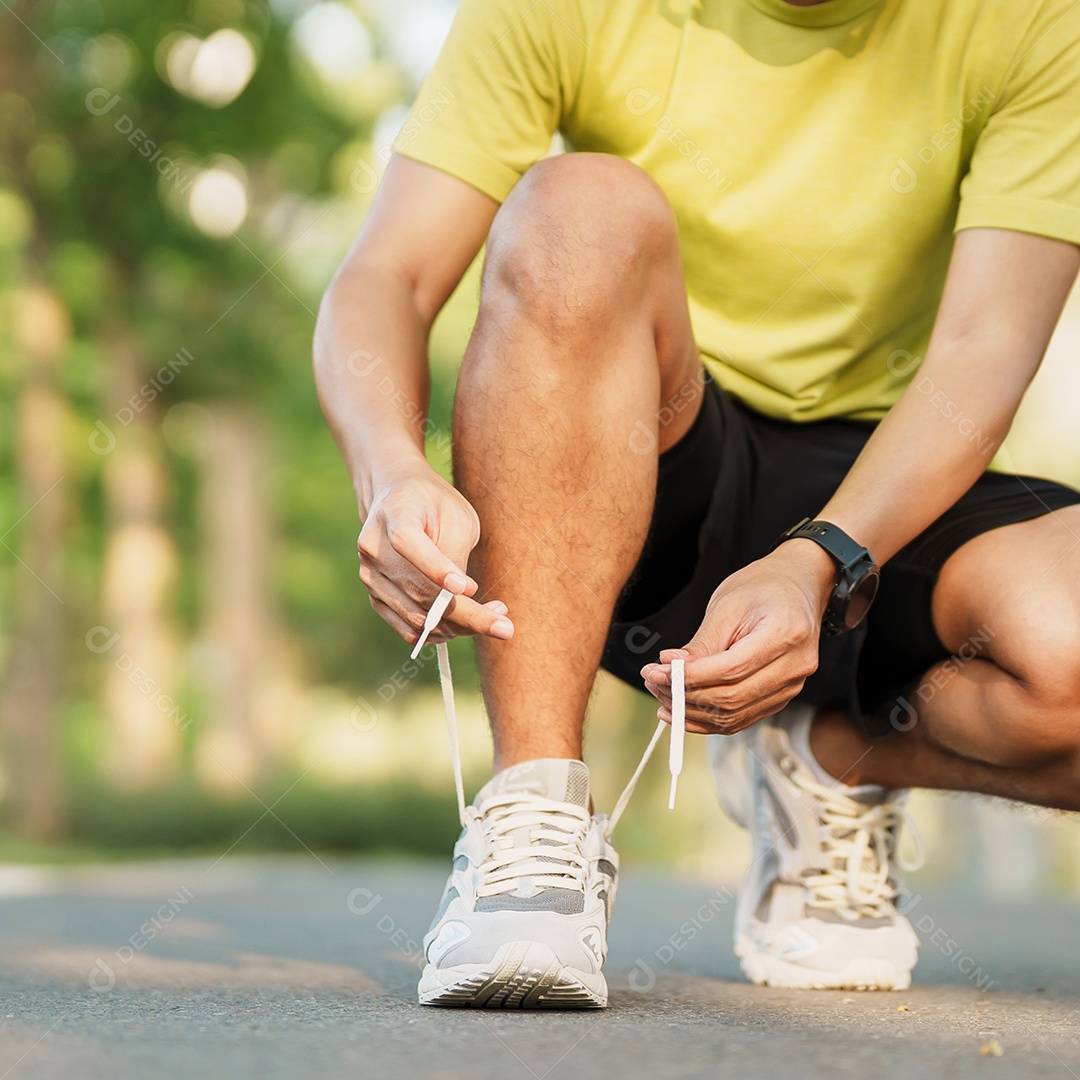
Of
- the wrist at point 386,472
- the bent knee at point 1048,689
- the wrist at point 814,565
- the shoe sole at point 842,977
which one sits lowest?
the shoe sole at point 842,977

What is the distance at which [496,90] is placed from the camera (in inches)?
81.3

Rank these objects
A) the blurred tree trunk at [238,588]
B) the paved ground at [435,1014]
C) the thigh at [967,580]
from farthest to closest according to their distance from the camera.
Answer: the blurred tree trunk at [238,588] < the thigh at [967,580] < the paved ground at [435,1014]

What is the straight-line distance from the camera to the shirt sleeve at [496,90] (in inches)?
80.1

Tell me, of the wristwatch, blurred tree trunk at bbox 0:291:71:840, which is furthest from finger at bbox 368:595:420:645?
blurred tree trunk at bbox 0:291:71:840

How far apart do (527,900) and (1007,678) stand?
0.71 m

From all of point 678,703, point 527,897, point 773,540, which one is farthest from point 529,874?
point 773,540

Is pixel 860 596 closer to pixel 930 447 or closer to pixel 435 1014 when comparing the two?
pixel 930 447

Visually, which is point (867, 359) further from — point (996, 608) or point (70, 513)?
point (70, 513)

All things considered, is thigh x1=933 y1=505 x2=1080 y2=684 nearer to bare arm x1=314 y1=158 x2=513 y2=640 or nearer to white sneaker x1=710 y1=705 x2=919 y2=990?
white sneaker x1=710 y1=705 x2=919 y2=990

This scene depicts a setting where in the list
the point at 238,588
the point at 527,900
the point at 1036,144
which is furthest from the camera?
the point at 238,588

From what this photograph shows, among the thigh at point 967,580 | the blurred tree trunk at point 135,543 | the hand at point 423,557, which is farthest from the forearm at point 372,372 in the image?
the blurred tree trunk at point 135,543

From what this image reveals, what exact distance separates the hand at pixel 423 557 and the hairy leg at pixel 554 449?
4.6 inches

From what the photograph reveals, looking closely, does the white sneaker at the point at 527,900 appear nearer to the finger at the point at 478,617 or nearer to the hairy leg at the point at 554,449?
the hairy leg at the point at 554,449

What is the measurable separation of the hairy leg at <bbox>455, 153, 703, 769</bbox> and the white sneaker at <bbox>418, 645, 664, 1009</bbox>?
50mm
